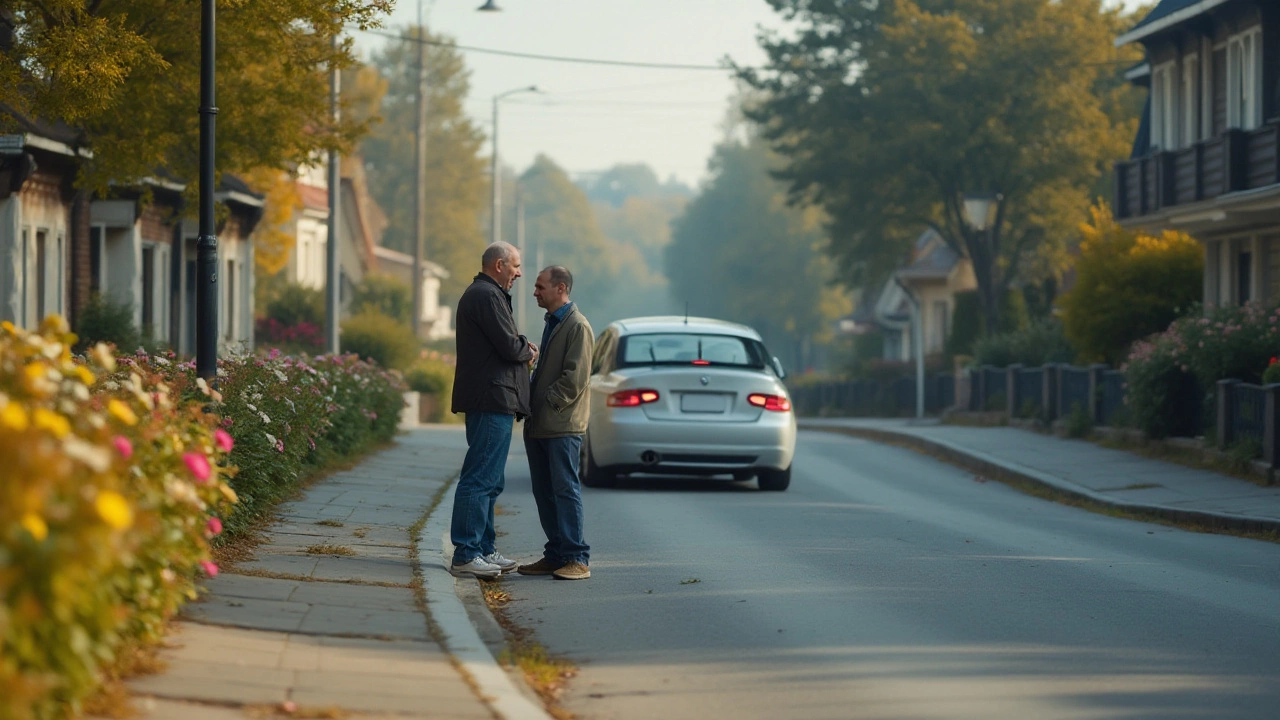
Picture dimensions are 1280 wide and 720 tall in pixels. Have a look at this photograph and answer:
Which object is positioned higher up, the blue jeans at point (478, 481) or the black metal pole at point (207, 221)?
the black metal pole at point (207, 221)

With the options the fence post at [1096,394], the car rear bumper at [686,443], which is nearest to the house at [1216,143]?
the fence post at [1096,394]

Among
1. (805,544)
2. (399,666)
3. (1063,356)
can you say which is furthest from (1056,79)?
(399,666)

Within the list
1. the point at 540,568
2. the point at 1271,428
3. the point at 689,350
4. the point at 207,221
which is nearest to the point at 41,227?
the point at 689,350

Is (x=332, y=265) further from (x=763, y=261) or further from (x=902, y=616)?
(x=763, y=261)

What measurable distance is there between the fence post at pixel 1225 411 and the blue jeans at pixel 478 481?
11001mm

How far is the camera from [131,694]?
5578mm

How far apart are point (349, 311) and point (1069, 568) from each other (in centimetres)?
4673

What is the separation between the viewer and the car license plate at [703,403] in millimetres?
15984

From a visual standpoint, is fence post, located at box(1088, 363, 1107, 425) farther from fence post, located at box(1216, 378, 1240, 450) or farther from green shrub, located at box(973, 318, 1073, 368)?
green shrub, located at box(973, 318, 1073, 368)

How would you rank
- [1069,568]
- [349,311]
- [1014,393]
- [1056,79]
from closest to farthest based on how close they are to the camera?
1. [1069,568]
2. [1014,393]
3. [1056,79]
4. [349,311]

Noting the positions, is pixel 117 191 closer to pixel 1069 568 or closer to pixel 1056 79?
pixel 1069 568

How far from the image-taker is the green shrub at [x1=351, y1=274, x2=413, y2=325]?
53.3 metres

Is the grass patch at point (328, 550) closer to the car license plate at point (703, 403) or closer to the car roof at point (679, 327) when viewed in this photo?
the car license plate at point (703, 403)

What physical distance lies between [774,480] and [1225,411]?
5309 mm
